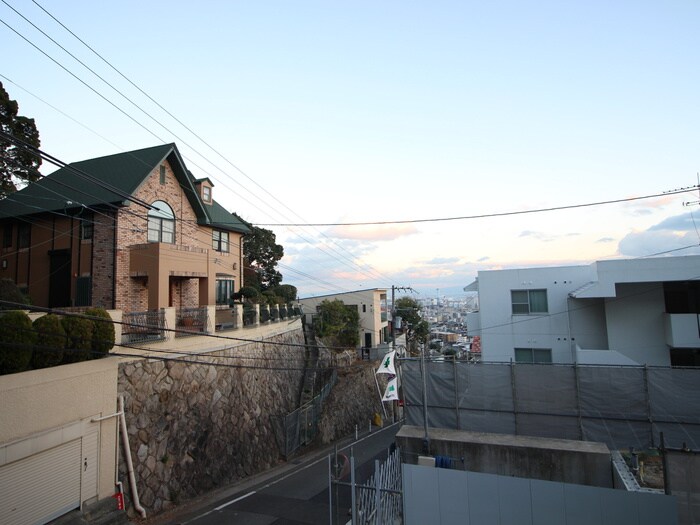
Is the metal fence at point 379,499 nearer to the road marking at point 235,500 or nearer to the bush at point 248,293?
the road marking at point 235,500

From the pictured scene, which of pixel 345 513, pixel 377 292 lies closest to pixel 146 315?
pixel 345 513

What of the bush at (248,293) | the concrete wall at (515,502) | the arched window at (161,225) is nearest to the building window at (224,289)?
the bush at (248,293)

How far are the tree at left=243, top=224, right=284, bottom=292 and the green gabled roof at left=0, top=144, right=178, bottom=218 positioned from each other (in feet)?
76.3

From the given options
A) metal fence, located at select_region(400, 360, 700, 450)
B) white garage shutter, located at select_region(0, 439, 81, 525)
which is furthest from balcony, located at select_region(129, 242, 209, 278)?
metal fence, located at select_region(400, 360, 700, 450)

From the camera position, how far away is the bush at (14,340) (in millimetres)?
9703

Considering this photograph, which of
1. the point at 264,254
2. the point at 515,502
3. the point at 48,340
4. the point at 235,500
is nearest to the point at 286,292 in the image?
the point at 264,254

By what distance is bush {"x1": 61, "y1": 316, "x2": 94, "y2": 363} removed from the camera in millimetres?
11484

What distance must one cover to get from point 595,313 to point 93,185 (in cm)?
2671

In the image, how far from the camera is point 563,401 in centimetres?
1297

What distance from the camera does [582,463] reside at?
37.4 ft

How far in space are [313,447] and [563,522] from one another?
18414 mm

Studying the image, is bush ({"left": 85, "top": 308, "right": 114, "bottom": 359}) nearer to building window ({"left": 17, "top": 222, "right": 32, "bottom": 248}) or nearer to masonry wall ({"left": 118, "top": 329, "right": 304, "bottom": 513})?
masonry wall ({"left": 118, "top": 329, "right": 304, "bottom": 513})

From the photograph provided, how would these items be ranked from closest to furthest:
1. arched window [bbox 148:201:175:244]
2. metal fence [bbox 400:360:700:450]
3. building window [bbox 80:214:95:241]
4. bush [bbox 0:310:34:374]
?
bush [bbox 0:310:34:374]
metal fence [bbox 400:360:700:450]
building window [bbox 80:214:95:241]
arched window [bbox 148:201:175:244]

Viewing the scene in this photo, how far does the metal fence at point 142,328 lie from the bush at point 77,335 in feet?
6.97
